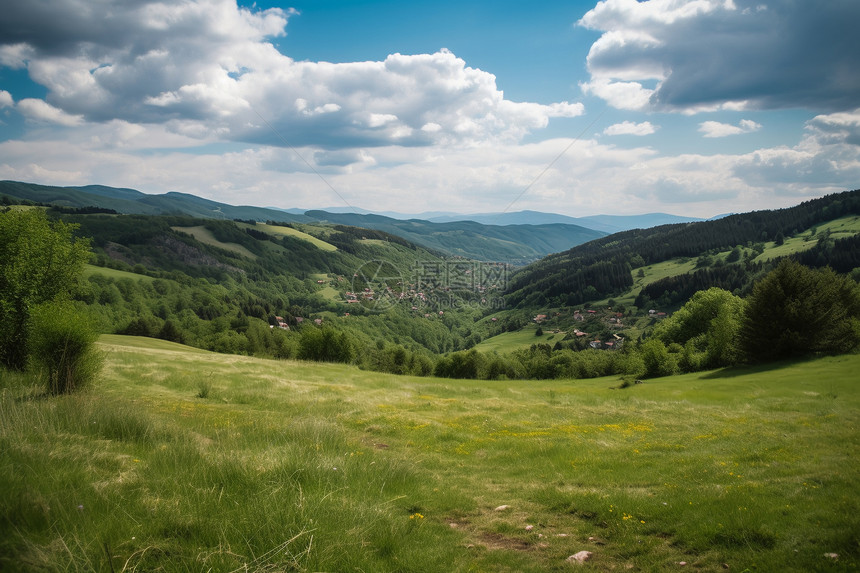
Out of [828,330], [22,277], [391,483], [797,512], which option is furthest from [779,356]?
[22,277]

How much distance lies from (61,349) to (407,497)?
44.7ft

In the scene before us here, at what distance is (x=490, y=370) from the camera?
249 feet

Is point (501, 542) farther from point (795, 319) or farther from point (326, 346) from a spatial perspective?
point (326, 346)

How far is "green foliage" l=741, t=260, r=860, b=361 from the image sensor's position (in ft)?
117

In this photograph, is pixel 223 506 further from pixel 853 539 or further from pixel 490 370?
pixel 490 370

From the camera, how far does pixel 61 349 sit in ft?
46.5

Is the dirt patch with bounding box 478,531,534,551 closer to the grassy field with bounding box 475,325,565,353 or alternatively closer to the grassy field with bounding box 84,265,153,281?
the grassy field with bounding box 475,325,565,353

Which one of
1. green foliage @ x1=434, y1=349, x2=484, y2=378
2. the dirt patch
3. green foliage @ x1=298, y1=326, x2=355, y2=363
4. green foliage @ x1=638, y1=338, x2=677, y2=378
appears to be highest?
the dirt patch

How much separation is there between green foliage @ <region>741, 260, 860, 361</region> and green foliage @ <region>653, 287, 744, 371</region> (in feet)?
9.65

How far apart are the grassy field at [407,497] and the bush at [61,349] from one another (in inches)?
32.9

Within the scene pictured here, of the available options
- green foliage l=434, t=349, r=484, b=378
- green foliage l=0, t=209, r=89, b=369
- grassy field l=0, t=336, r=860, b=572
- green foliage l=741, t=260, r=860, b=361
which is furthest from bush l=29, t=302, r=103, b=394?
green foliage l=434, t=349, r=484, b=378

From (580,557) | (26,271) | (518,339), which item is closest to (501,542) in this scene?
(580,557)

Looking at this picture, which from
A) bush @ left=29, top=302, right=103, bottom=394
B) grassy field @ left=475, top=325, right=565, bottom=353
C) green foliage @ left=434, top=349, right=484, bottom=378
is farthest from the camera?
grassy field @ left=475, top=325, right=565, bottom=353

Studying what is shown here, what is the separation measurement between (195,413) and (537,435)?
11644mm
